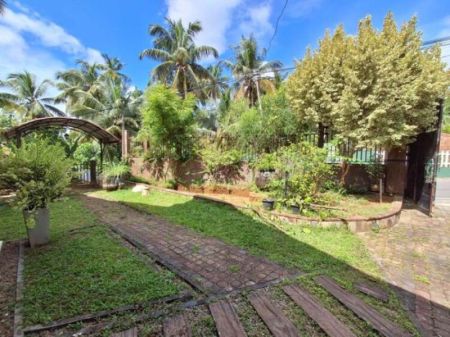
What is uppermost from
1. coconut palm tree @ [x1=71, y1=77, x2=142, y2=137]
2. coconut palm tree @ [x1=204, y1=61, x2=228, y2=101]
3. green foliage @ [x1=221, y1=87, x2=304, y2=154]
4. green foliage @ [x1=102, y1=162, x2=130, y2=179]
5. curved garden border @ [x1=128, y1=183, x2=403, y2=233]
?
coconut palm tree @ [x1=204, y1=61, x2=228, y2=101]

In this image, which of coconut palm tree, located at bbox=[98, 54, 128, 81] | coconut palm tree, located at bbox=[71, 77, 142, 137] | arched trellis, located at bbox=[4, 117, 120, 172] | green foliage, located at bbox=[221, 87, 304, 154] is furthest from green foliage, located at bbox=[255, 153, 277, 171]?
coconut palm tree, located at bbox=[98, 54, 128, 81]

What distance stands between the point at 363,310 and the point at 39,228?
456 cm

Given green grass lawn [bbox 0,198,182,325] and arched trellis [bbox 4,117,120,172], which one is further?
arched trellis [bbox 4,117,120,172]

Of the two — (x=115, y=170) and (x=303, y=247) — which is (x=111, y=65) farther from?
(x=303, y=247)

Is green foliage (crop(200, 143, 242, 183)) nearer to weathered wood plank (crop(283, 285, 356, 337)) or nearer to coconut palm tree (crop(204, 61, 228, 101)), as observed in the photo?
weathered wood plank (crop(283, 285, 356, 337))

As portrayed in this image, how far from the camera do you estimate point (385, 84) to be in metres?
5.50

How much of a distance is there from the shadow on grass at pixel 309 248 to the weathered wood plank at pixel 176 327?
1401 mm

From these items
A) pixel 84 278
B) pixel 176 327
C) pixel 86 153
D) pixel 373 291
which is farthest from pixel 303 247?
pixel 86 153

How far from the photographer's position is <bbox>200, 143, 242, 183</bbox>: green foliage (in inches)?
341

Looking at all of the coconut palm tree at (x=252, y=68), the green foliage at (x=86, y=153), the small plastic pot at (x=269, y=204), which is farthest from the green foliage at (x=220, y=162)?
the coconut palm tree at (x=252, y=68)

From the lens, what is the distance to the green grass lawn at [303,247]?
2.46 metres

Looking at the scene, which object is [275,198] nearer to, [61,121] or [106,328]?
[106,328]

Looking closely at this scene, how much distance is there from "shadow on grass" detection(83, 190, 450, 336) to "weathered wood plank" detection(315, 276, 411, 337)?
7cm

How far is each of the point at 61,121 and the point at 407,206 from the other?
11943 millimetres
